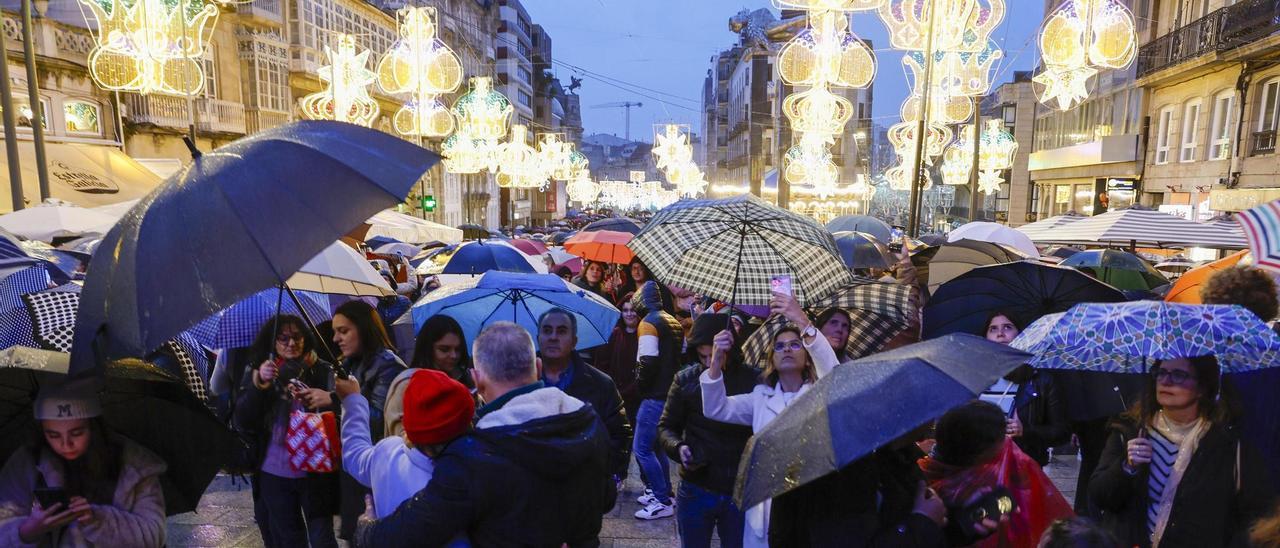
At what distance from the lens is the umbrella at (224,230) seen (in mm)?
2162

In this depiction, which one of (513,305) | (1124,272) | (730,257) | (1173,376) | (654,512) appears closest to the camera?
(1173,376)

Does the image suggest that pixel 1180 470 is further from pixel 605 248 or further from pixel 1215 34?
pixel 1215 34

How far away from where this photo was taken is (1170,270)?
12.4m

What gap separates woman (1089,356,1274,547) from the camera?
2.73 metres

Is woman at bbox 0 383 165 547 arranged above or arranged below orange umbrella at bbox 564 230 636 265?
below

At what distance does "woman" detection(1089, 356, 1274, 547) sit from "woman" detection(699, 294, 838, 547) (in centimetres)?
123

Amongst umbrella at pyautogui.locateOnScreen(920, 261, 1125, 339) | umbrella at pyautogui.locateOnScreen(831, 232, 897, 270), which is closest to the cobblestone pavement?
umbrella at pyautogui.locateOnScreen(920, 261, 1125, 339)

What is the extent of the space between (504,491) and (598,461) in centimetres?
38

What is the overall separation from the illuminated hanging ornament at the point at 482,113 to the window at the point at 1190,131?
19.3m

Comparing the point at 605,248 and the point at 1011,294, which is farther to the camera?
the point at 605,248

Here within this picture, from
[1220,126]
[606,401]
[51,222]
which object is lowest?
[606,401]

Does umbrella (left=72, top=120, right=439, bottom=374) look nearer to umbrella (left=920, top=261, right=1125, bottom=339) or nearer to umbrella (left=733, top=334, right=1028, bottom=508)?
umbrella (left=733, top=334, right=1028, bottom=508)

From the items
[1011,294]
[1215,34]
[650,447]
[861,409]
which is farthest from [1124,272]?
[1215,34]

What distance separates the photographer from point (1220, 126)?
1989cm
